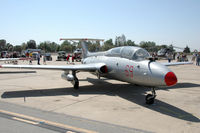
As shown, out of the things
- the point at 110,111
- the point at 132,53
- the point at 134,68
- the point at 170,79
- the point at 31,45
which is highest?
the point at 31,45

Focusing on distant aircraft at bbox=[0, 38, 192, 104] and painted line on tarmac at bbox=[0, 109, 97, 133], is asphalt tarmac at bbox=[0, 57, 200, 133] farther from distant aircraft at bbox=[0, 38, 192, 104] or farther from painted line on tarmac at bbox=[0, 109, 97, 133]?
distant aircraft at bbox=[0, 38, 192, 104]

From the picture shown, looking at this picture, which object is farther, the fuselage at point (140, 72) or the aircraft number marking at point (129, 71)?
the aircraft number marking at point (129, 71)

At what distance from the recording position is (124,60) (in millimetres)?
8969

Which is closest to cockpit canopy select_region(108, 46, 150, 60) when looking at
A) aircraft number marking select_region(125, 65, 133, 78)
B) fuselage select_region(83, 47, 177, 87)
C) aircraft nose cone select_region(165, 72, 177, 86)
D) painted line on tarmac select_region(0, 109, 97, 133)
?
fuselage select_region(83, 47, 177, 87)

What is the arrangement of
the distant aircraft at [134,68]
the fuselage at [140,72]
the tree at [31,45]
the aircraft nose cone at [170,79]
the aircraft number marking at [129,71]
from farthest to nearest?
the tree at [31,45]
the aircraft number marking at [129,71]
the distant aircraft at [134,68]
the fuselage at [140,72]
the aircraft nose cone at [170,79]

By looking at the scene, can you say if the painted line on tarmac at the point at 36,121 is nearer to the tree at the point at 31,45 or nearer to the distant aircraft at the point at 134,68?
the distant aircraft at the point at 134,68

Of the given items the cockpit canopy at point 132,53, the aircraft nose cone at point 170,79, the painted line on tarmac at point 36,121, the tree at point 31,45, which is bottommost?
the painted line on tarmac at point 36,121

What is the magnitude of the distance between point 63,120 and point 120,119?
6.04 feet

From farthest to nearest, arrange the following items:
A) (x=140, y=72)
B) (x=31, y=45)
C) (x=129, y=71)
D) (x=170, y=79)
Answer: (x=31, y=45) < (x=129, y=71) < (x=140, y=72) < (x=170, y=79)

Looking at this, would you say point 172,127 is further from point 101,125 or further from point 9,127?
point 9,127

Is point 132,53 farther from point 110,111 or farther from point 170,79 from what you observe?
point 110,111

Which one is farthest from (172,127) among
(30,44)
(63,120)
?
(30,44)

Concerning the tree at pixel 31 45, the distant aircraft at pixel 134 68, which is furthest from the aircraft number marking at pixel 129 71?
the tree at pixel 31 45

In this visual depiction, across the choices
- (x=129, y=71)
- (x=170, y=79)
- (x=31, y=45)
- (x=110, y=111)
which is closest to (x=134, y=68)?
(x=129, y=71)
